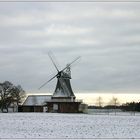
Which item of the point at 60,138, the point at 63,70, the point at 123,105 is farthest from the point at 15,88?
the point at 60,138

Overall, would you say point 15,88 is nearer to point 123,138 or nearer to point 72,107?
point 72,107

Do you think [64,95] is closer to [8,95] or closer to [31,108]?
[31,108]

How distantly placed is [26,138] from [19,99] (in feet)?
336

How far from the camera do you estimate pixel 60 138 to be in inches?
931

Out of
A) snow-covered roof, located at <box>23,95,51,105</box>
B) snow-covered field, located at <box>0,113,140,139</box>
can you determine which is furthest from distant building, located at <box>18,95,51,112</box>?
snow-covered field, located at <box>0,113,140,139</box>

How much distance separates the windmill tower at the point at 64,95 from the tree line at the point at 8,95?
25745 mm

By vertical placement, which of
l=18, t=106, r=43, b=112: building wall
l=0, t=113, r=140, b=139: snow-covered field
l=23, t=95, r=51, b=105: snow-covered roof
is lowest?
l=0, t=113, r=140, b=139: snow-covered field

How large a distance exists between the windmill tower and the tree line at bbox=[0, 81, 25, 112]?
1014 inches

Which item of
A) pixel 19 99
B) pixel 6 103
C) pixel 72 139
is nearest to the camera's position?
pixel 72 139

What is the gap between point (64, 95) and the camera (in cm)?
9081

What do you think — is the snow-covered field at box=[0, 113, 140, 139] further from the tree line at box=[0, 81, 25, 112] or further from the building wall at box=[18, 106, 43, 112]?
the tree line at box=[0, 81, 25, 112]

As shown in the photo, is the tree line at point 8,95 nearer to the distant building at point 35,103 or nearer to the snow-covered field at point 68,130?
the distant building at point 35,103

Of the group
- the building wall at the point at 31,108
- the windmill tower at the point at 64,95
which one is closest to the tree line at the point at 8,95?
the building wall at the point at 31,108

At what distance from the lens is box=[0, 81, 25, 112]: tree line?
11675 centimetres
